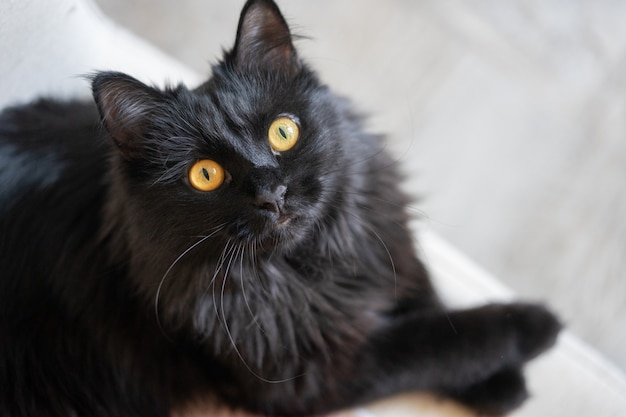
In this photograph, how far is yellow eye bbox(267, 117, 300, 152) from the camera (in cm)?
117

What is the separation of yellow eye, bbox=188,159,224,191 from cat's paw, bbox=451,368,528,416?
0.78 m

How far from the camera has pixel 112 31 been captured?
70.4 inches

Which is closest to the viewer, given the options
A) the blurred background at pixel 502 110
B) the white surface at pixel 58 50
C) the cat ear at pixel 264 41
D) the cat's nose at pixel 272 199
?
the cat's nose at pixel 272 199

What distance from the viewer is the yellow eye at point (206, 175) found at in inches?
45.1

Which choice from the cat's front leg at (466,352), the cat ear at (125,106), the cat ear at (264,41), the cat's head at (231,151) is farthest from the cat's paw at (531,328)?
the cat ear at (125,106)

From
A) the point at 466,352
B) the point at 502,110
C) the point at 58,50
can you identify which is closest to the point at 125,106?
the point at 58,50

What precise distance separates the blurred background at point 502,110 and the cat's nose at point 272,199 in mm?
1007

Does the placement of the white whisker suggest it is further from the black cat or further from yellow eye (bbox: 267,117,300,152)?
yellow eye (bbox: 267,117,300,152)

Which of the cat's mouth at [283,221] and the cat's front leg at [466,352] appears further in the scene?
the cat's front leg at [466,352]

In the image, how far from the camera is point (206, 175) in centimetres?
115

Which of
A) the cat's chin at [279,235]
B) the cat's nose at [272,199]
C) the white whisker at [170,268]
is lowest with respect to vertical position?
the white whisker at [170,268]

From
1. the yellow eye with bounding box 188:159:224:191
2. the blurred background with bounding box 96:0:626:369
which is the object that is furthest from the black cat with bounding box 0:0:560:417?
the blurred background with bounding box 96:0:626:369

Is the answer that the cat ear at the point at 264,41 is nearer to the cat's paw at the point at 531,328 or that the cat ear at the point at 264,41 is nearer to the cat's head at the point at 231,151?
the cat's head at the point at 231,151

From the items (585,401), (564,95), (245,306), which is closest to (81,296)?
(245,306)
